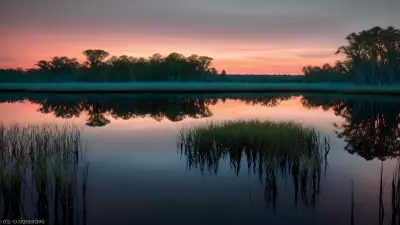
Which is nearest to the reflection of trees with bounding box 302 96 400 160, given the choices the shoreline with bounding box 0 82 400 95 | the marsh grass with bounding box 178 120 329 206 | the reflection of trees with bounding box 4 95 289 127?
the marsh grass with bounding box 178 120 329 206

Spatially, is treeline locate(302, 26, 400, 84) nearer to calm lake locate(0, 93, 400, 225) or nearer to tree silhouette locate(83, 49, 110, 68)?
calm lake locate(0, 93, 400, 225)

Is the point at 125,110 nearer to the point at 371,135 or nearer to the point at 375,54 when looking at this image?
the point at 371,135

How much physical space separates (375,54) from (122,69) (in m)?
77.4

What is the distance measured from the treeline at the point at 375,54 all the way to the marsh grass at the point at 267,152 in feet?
222

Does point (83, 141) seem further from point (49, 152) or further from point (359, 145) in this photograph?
point (359, 145)

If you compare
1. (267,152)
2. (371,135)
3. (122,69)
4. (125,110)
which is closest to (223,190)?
(267,152)

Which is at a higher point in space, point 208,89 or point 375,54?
point 375,54

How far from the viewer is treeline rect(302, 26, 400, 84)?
245 ft

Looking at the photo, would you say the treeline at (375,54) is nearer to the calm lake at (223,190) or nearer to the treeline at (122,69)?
the treeline at (122,69)

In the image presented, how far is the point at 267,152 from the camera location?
527 inches

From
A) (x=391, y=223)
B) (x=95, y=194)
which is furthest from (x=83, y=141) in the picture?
(x=391, y=223)

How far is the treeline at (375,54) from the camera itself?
7477 cm

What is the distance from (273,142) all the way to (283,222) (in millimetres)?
6581

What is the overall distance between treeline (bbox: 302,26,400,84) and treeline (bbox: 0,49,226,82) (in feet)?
176
